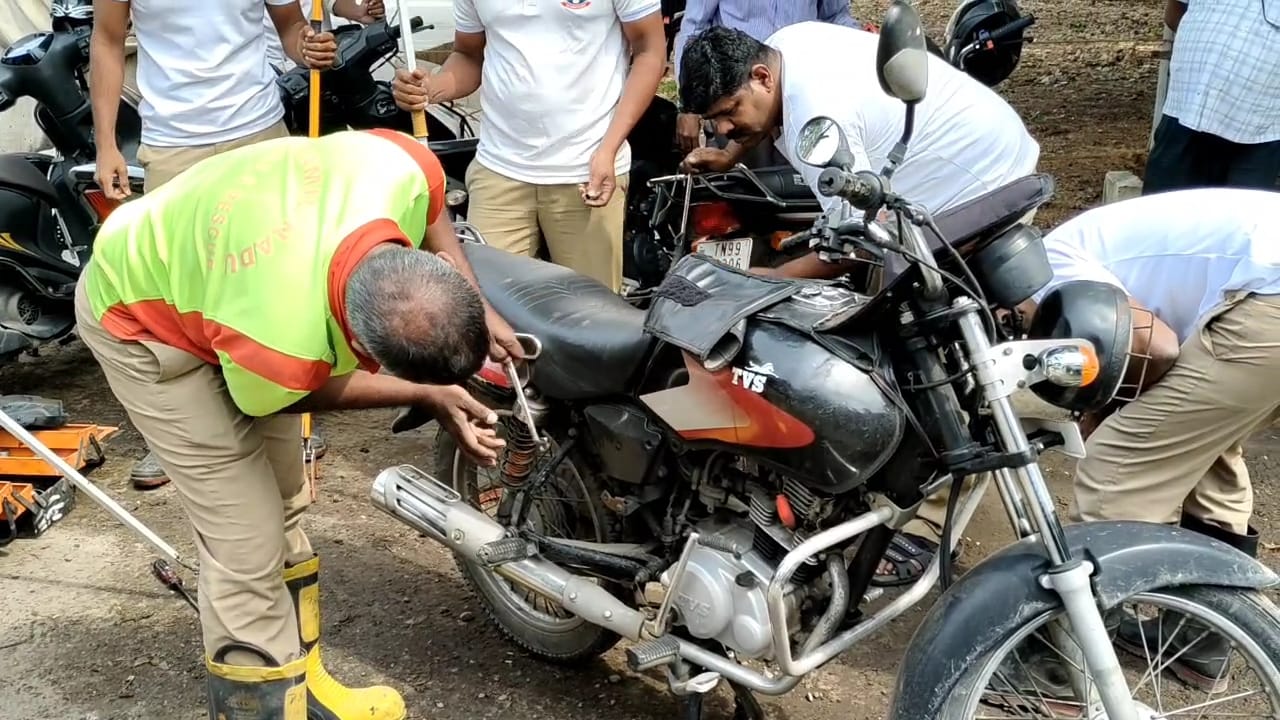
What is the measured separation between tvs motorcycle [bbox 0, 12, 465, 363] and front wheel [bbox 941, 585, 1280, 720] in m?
3.19

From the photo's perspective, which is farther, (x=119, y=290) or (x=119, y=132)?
(x=119, y=132)

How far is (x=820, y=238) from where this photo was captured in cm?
231

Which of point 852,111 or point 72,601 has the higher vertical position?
point 852,111

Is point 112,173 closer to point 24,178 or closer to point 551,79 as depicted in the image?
point 24,178

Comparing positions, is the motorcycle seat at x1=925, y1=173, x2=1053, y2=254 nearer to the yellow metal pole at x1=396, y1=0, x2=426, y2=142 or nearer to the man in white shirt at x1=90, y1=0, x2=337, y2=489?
the yellow metal pole at x1=396, y1=0, x2=426, y2=142

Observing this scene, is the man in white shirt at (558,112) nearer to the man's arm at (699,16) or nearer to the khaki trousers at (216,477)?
the man's arm at (699,16)

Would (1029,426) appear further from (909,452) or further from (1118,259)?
(1118,259)

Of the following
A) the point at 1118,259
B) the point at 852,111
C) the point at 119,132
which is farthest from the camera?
the point at 119,132

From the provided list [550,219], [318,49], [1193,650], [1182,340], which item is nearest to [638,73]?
[550,219]

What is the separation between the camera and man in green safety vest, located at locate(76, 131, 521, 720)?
2252 mm

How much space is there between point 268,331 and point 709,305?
2.89 ft

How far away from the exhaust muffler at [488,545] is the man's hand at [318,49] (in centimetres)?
174

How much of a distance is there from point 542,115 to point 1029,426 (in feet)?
6.71

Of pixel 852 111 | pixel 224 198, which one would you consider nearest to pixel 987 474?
pixel 852 111
